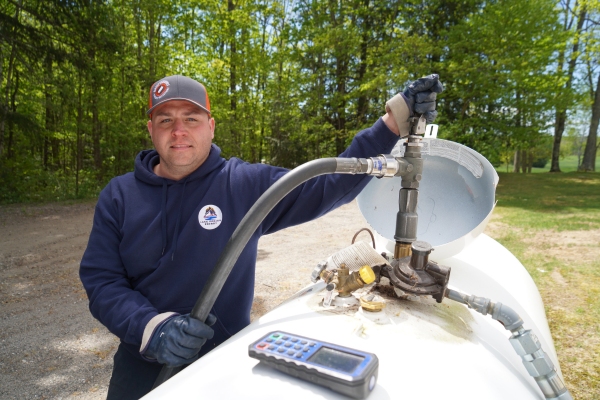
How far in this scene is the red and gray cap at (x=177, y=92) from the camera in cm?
175

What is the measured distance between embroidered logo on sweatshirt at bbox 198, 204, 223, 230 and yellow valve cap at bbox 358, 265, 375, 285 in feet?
2.22

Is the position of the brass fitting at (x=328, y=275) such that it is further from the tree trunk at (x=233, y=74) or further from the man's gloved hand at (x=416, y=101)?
the tree trunk at (x=233, y=74)

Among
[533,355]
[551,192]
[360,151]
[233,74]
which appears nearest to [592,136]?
[551,192]

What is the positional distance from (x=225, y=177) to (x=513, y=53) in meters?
14.5

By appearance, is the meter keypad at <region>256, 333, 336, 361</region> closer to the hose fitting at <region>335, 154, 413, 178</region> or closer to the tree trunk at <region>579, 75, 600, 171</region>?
the hose fitting at <region>335, 154, 413, 178</region>

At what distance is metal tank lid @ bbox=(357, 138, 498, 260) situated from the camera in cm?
176

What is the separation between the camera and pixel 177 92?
175cm

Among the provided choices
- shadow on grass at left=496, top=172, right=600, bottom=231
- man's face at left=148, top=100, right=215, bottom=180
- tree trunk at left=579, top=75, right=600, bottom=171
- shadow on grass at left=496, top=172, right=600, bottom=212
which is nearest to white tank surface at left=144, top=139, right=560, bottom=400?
man's face at left=148, top=100, right=215, bottom=180

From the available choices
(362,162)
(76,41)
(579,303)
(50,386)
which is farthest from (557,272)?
(76,41)

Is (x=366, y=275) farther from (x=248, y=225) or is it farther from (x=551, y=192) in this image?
(x=551, y=192)

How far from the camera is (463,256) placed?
2.13 metres

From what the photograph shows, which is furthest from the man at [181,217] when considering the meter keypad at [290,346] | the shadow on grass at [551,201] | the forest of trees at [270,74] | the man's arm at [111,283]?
the forest of trees at [270,74]

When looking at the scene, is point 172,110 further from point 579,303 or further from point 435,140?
point 579,303

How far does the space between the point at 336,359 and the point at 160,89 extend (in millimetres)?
1448
